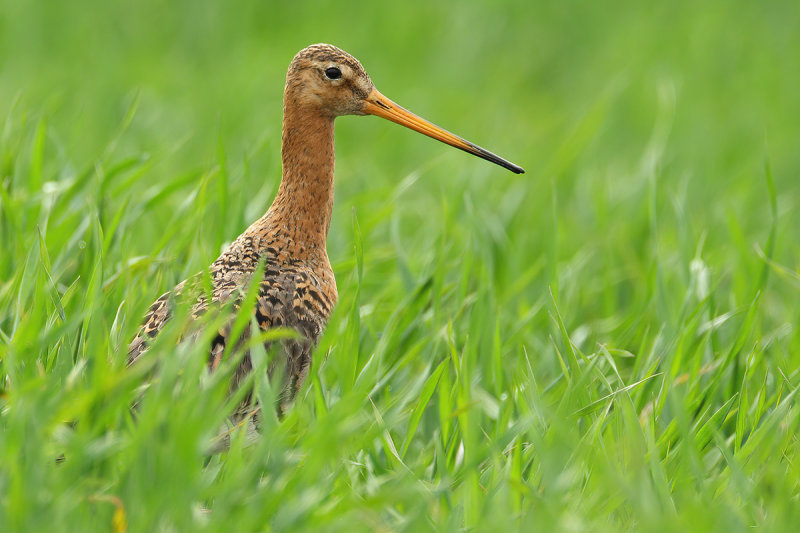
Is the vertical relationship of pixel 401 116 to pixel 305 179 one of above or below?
above

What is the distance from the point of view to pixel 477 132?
328 inches

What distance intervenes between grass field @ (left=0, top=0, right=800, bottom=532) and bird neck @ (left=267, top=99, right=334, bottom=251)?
0.30 meters

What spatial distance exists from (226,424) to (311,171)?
49.6 inches

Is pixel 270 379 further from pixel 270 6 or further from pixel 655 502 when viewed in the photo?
pixel 270 6

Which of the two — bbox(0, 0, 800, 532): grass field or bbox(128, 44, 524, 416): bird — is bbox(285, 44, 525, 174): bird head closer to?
bbox(128, 44, 524, 416): bird

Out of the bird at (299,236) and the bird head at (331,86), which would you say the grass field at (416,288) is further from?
the bird head at (331,86)

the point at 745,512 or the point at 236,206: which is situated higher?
the point at 745,512

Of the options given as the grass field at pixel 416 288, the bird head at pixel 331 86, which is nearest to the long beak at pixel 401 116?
the bird head at pixel 331 86

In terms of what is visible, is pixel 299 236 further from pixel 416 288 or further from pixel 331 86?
pixel 331 86

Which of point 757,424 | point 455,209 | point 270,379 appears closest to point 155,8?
point 455,209

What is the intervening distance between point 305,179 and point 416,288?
0.60m

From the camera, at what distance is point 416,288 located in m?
4.17

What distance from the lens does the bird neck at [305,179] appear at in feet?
13.2

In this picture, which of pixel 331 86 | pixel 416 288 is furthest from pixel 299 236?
pixel 331 86
